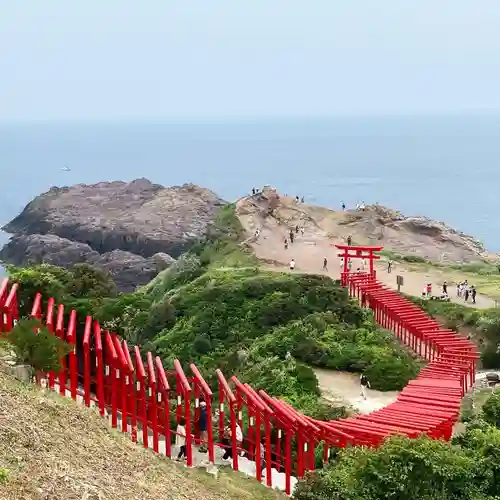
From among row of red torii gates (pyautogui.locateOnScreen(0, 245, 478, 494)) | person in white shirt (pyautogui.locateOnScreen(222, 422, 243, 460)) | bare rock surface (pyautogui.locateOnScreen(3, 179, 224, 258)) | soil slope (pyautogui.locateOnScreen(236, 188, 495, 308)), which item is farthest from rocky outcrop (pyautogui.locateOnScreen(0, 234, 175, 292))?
person in white shirt (pyautogui.locateOnScreen(222, 422, 243, 460))

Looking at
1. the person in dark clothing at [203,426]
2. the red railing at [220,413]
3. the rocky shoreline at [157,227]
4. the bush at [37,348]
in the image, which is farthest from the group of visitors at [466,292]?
the bush at [37,348]

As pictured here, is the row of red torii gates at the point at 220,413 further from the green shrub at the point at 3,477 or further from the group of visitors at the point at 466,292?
the group of visitors at the point at 466,292

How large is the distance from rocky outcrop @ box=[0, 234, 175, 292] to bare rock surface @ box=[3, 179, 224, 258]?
3.30m

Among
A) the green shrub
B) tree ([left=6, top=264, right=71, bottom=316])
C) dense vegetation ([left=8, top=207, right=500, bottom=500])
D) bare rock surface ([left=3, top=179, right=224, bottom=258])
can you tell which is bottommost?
bare rock surface ([left=3, top=179, right=224, bottom=258])

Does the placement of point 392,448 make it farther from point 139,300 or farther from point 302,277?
point 139,300

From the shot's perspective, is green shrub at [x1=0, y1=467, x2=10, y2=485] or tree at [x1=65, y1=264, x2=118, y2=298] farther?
tree at [x1=65, y1=264, x2=118, y2=298]

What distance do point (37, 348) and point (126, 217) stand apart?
73763 millimetres

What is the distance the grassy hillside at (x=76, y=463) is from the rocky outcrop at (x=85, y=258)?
2144 inches

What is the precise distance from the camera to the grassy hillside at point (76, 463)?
12.8 meters

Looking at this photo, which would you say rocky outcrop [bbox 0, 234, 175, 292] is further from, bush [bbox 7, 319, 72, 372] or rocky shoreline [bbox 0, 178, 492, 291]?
bush [bbox 7, 319, 72, 372]

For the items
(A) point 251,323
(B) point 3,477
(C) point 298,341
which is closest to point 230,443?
(B) point 3,477

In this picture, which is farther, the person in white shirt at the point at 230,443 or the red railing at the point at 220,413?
the person in white shirt at the point at 230,443

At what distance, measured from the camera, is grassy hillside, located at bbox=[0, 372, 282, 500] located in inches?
502

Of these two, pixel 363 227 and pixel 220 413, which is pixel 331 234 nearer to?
pixel 363 227
